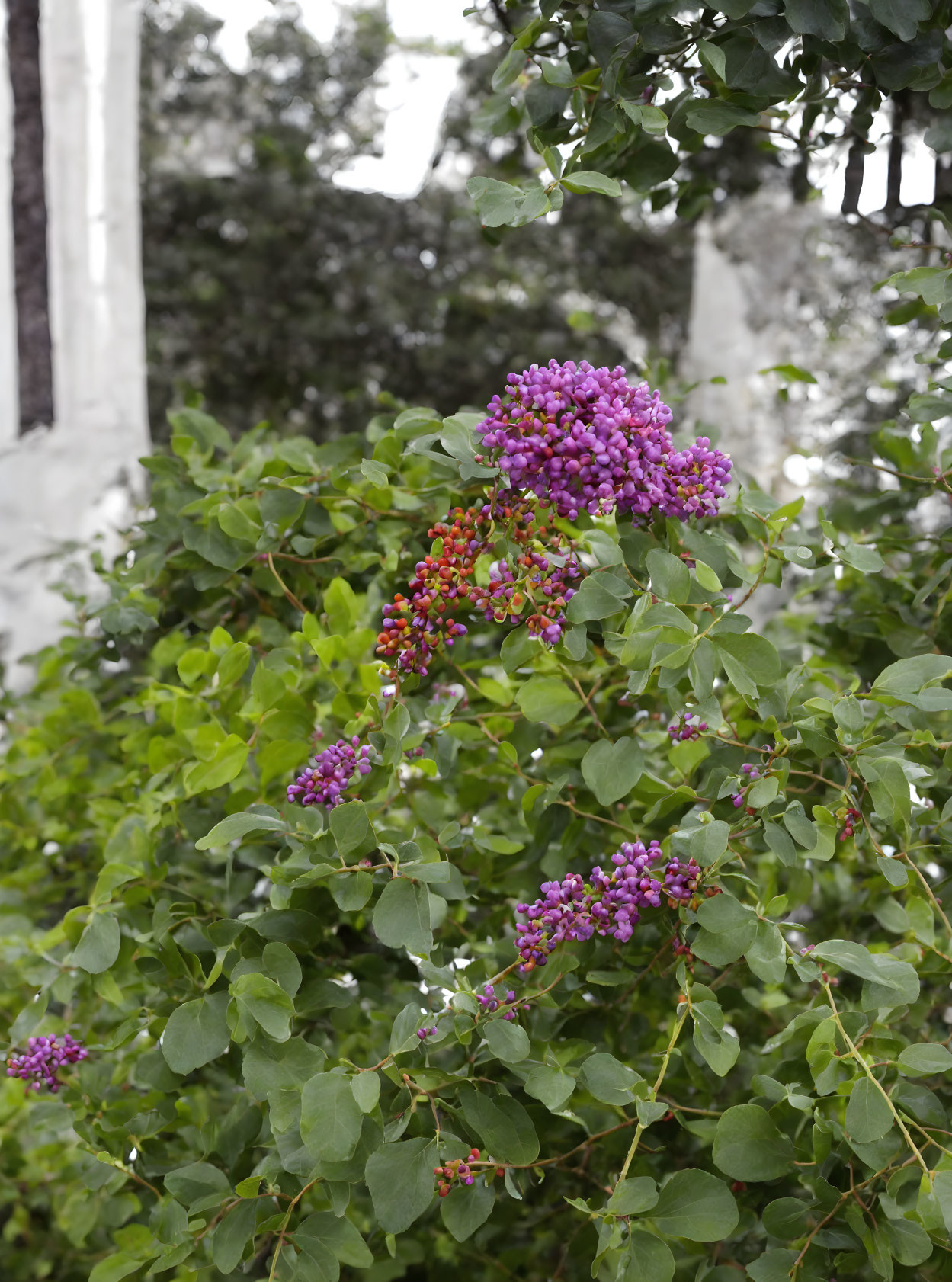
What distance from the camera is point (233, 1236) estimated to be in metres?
0.71

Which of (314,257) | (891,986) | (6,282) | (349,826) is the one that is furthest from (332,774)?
(314,257)

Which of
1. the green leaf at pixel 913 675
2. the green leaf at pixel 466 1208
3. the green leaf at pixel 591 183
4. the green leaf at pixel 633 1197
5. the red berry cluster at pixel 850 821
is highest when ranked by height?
the green leaf at pixel 591 183

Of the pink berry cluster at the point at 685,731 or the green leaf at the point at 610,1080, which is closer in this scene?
the green leaf at the point at 610,1080

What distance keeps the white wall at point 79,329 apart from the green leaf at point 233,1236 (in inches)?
64.8

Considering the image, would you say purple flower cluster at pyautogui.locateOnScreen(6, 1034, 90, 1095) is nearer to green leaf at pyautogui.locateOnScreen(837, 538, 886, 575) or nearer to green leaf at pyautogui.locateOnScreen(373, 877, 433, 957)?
green leaf at pyautogui.locateOnScreen(373, 877, 433, 957)

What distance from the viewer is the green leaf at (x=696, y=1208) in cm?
64

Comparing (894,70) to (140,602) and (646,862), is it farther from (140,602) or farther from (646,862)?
(140,602)

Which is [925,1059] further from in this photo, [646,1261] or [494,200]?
[494,200]

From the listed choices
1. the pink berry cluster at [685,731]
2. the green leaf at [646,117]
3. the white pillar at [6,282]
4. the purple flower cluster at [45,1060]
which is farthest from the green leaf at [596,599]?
the white pillar at [6,282]

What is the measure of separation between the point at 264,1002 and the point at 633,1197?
27cm

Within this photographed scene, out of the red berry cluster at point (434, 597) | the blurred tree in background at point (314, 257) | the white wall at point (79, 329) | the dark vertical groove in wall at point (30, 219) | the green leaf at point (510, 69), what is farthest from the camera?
the blurred tree in background at point (314, 257)

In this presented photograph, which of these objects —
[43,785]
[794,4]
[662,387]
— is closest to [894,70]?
[794,4]

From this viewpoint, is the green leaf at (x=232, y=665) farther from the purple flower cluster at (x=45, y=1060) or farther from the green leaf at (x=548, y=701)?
the purple flower cluster at (x=45, y=1060)

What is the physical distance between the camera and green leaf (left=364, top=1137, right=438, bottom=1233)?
2.11 ft
